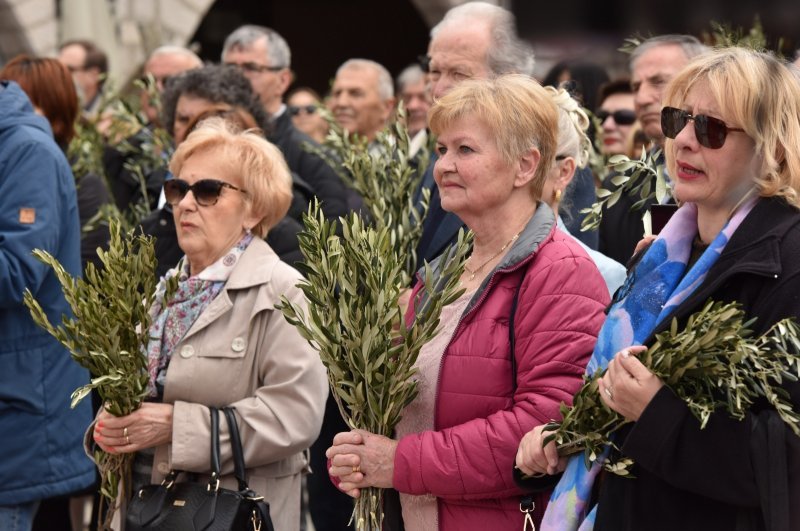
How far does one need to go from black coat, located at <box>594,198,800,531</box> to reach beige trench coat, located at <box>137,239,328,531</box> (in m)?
1.47

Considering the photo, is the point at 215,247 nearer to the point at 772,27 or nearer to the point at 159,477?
the point at 159,477

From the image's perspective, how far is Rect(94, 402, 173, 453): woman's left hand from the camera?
150 inches

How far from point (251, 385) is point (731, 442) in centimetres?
189

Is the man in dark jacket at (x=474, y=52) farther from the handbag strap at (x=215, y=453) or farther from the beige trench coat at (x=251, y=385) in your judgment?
the handbag strap at (x=215, y=453)

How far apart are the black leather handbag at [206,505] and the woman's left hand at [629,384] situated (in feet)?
4.76

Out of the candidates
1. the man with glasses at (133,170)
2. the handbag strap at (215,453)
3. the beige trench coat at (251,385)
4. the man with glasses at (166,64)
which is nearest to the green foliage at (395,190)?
the beige trench coat at (251,385)

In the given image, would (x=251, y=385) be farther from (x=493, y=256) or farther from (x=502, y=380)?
A: (x=502, y=380)

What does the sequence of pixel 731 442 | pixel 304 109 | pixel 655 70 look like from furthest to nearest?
pixel 304 109, pixel 655 70, pixel 731 442

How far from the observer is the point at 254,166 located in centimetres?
423

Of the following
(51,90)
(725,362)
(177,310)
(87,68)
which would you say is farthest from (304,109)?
(725,362)

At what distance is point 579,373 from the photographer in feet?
10.2

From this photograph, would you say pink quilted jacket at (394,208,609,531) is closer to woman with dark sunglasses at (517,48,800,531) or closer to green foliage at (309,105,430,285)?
woman with dark sunglasses at (517,48,800,531)

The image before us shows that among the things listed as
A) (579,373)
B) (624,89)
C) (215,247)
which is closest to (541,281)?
(579,373)

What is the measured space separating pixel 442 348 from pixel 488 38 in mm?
1795
